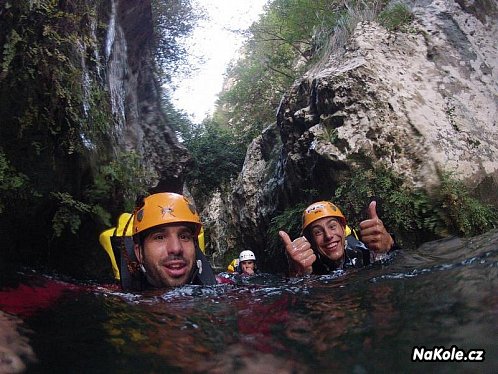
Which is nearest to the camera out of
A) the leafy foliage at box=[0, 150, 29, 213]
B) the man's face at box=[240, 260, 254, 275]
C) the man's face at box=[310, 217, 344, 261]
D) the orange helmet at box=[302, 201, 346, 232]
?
the leafy foliage at box=[0, 150, 29, 213]

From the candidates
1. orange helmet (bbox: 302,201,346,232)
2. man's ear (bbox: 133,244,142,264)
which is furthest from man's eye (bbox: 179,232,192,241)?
orange helmet (bbox: 302,201,346,232)

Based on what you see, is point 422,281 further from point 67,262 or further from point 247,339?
point 67,262

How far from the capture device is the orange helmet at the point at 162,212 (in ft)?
12.5

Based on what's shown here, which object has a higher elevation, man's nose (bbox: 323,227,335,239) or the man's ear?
the man's ear

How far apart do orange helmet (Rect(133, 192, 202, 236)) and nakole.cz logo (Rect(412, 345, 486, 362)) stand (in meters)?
2.55

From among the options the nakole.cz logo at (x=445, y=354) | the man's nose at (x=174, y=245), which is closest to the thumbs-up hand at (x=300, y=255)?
the man's nose at (x=174, y=245)

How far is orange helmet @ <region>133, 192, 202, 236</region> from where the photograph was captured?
379cm

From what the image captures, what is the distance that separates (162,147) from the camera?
12.9m

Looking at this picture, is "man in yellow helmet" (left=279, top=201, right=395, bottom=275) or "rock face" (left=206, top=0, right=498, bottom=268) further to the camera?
"rock face" (left=206, top=0, right=498, bottom=268)

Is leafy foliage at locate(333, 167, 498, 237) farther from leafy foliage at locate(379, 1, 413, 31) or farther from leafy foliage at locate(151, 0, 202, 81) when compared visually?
leafy foliage at locate(151, 0, 202, 81)

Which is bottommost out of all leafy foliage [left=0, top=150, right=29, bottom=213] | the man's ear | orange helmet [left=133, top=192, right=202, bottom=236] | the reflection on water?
the reflection on water

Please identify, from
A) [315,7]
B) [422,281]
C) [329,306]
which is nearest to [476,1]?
[315,7]

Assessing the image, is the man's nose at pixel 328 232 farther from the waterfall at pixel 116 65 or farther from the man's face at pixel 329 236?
the waterfall at pixel 116 65

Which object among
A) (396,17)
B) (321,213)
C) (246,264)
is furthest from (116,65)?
(321,213)
